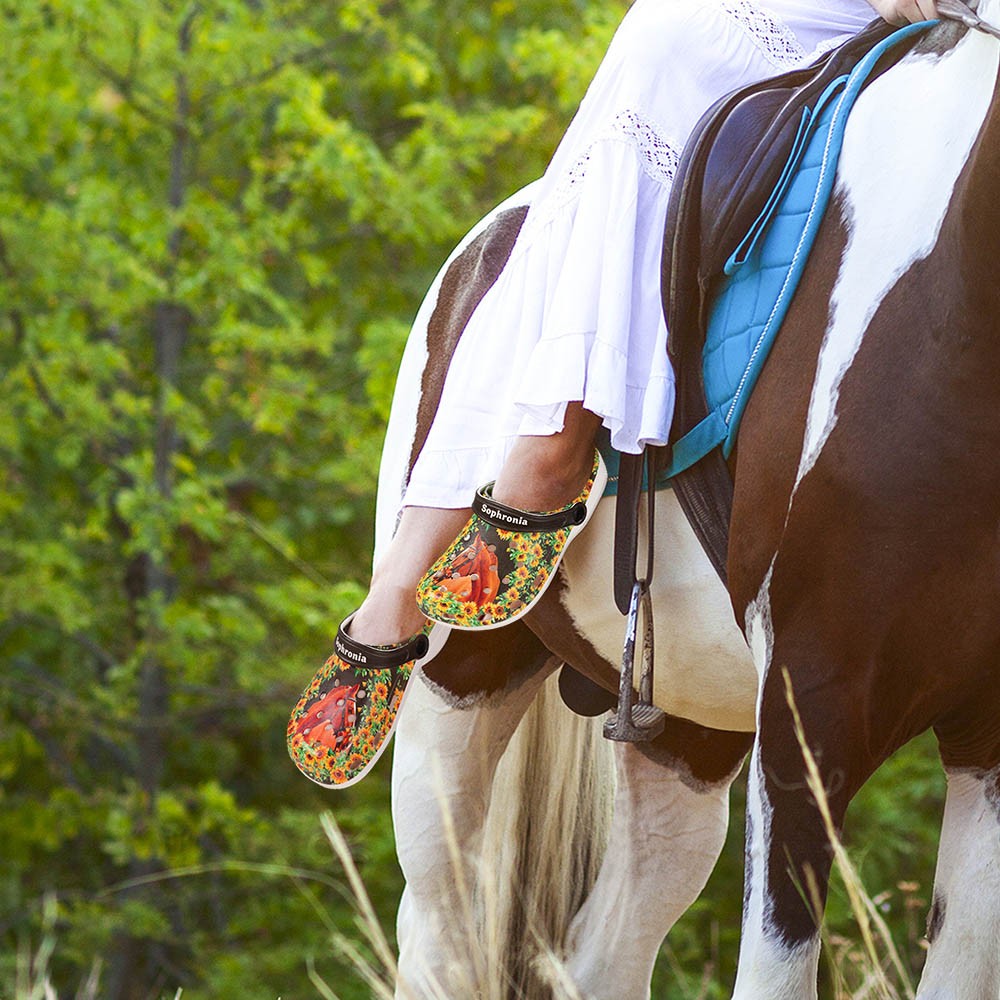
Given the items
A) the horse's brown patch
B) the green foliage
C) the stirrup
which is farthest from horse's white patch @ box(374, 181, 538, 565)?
the green foliage

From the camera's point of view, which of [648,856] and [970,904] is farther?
[648,856]

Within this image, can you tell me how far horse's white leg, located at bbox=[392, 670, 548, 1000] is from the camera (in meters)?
2.40

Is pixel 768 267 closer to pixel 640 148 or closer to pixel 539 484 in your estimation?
pixel 640 148

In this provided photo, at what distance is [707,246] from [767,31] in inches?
16.2

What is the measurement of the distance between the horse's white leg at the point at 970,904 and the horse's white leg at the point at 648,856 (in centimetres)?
72

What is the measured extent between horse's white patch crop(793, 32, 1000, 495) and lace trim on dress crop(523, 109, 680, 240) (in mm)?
269

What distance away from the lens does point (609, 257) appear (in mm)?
1855

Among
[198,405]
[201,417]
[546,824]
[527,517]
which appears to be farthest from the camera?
[198,405]

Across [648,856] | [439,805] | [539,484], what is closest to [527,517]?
[539,484]

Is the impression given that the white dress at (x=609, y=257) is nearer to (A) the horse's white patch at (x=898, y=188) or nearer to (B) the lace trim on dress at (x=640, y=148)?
(B) the lace trim on dress at (x=640, y=148)

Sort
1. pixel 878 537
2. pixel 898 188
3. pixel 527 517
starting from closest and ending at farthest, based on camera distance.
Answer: pixel 878 537 → pixel 898 188 → pixel 527 517

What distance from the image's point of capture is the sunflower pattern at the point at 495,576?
6.30 feet

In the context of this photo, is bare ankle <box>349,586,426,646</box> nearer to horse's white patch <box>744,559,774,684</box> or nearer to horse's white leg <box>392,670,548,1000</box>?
horse's white leg <box>392,670,548,1000</box>

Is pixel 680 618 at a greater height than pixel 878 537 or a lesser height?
lesser
